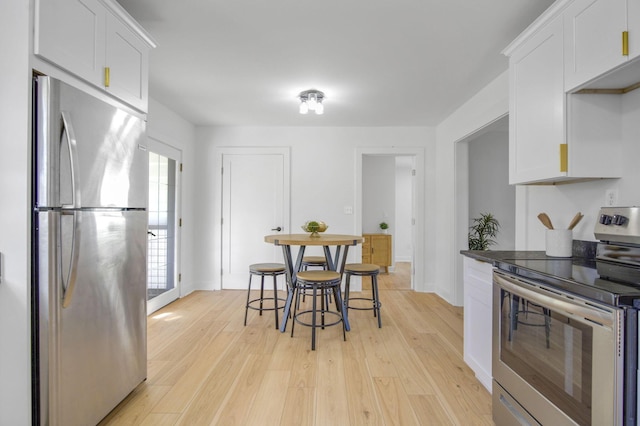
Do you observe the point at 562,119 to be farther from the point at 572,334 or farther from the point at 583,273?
the point at 572,334

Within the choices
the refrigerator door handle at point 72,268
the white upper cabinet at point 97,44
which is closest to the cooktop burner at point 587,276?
the refrigerator door handle at point 72,268

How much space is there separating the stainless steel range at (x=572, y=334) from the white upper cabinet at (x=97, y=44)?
7.49ft

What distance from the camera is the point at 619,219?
1.56 m

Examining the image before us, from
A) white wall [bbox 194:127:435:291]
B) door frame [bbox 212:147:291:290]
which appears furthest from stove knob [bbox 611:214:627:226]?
door frame [bbox 212:147:291:290]

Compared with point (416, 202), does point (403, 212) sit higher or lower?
lower

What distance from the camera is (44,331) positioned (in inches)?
54.1

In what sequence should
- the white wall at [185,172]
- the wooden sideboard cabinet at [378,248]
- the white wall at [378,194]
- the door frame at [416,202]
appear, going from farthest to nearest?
the white wall at [378,194], the wooden sideboard cabinet at [378,248], the door frame at [416,202], the white wall at [185,172]

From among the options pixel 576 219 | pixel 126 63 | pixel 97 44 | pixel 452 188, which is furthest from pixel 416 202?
pixel 97 44

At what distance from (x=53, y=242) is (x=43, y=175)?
28 cm

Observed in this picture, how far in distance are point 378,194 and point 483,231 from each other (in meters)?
2.45

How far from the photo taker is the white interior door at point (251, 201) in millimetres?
4770

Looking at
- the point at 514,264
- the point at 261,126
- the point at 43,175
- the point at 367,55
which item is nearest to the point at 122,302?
the point at 43,175

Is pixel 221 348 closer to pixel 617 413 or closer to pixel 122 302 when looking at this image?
pixel 122 302

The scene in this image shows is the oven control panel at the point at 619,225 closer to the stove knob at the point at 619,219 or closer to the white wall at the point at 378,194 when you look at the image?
the stove knob at the point at 619,219
